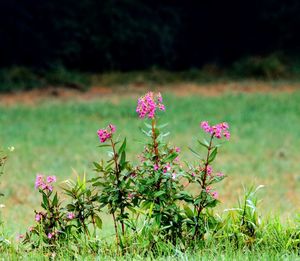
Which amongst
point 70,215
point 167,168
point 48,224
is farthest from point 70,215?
point 167,168

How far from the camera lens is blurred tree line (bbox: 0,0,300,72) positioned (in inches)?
790

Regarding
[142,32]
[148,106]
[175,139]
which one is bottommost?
[175,139]

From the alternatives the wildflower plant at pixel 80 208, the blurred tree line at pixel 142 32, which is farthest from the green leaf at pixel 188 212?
the blurred tree line at pixel 142 32

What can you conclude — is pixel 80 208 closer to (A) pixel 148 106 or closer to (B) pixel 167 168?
(B) pixel 167 168

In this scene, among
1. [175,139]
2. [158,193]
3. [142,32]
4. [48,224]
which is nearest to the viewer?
[158,193]

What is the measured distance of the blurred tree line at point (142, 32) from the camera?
65.9 feet

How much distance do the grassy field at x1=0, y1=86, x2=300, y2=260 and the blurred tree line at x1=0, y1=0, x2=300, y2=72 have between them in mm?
2590

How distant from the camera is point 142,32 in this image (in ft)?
69.6

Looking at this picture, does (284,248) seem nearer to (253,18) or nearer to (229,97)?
(229,97)

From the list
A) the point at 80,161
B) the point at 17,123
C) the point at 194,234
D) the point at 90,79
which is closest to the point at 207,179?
the point at 194,234

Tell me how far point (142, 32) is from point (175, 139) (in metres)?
8.34

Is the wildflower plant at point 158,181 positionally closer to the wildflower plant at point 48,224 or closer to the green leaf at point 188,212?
the green leaf at point 188,212

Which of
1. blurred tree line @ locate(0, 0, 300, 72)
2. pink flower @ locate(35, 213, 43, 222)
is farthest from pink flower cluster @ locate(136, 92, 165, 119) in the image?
blurred tree line @ locate(0, 0, 300, 72)

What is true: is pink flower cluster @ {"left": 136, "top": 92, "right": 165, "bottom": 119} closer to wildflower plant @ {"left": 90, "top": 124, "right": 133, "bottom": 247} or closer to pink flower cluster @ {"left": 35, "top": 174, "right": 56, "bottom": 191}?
wildflower plant @ {"left": 90, "top": 124, "right": 133, "bottom": 247}
